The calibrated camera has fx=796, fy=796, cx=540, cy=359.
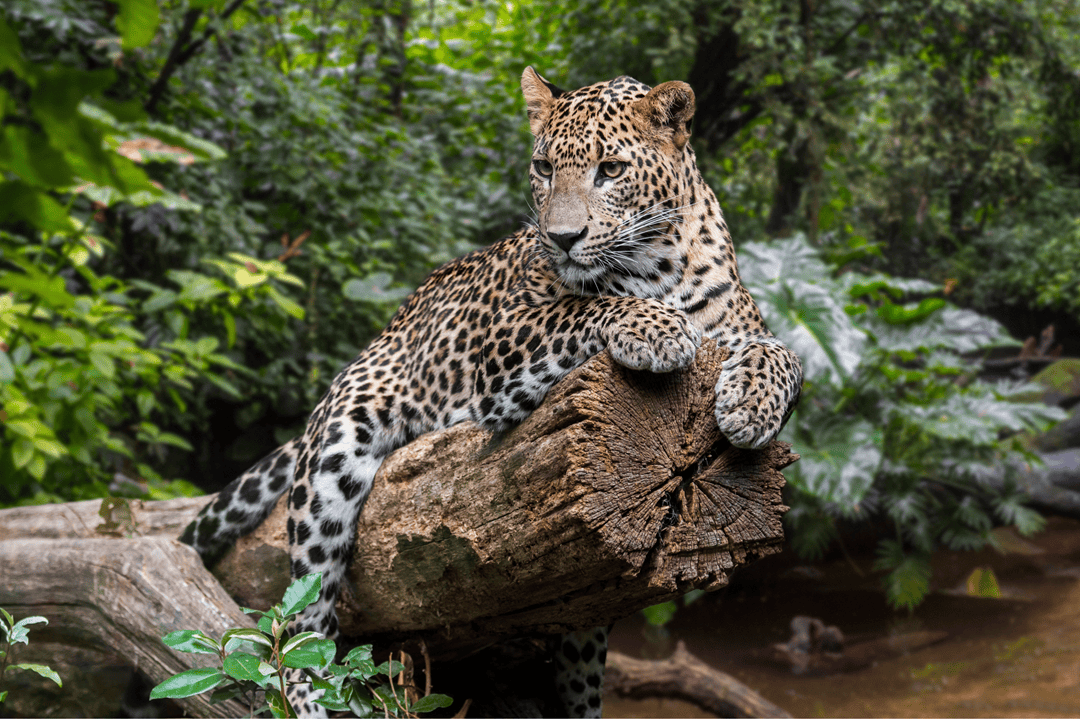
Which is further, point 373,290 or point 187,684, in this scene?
point 373,290

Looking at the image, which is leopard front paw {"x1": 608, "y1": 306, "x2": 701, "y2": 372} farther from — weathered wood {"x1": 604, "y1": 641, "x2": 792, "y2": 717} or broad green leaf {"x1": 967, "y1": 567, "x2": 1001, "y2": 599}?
broad green leaf {"x1": 967, "y1": 567, "x2": 1001, "y2": 599}

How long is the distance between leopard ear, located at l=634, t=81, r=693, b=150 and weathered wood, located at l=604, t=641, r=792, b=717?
13.0ft

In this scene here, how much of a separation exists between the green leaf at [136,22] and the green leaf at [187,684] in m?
1.94

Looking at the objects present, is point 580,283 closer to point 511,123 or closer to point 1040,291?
point 511,123

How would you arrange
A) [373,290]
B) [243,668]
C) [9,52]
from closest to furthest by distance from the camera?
[9,52] < [243,668] < [373,290]

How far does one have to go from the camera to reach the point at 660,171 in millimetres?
2947

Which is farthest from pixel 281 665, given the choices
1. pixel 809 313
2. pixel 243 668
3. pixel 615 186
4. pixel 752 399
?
pixel 809 313

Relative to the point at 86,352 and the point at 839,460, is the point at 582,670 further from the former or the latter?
the point at 839,460

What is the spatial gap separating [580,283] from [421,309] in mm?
1341

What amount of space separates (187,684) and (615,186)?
82.5 inches

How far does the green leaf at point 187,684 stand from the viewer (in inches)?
87.8

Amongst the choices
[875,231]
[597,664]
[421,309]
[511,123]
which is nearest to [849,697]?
[597,664]

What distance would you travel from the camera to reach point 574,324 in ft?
9.12

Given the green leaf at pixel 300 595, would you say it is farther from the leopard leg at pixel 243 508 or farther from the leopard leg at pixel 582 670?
the leopard leg at pixel 582 670
